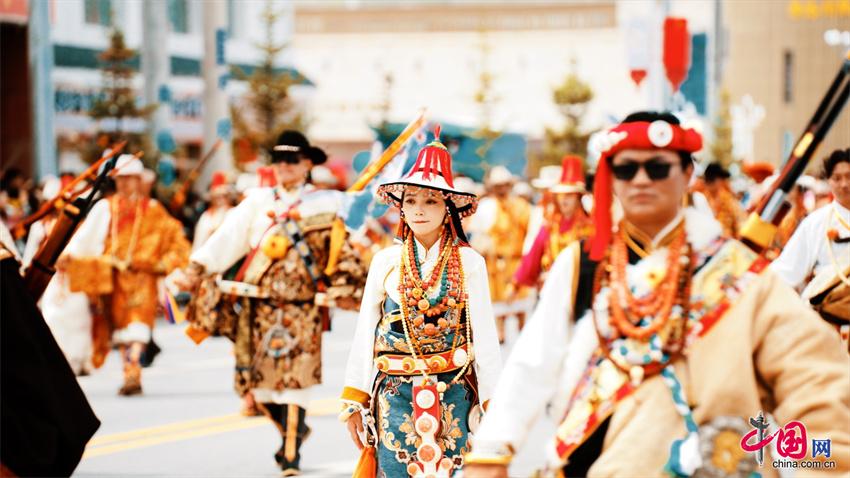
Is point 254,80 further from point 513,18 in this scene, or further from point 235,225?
point 513,18

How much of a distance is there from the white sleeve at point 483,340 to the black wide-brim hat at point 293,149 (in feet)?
10.3

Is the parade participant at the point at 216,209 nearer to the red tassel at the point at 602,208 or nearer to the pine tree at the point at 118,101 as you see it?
the pine tree at the point at 118,101

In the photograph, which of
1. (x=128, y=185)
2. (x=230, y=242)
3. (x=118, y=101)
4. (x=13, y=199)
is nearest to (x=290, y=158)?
(x=230, y=242)

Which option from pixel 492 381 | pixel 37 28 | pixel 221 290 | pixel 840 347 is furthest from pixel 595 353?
pixel 37 28

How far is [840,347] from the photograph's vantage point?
173 inches

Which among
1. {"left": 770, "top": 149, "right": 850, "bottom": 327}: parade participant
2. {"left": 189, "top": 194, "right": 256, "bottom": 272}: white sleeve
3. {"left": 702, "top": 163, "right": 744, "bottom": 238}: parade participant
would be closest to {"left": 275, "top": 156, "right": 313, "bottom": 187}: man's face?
{"left": 189, "top": 194, "right": 256, "bottom": 272}: white sleeve

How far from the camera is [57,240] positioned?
7.70 m

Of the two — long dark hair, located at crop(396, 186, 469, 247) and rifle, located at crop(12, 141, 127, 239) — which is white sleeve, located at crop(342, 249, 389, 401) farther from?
rifle, located at crop(12, 141, 127, 239)

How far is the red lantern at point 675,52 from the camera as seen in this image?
16.5 meters

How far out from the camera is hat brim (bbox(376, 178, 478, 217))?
7066 mm

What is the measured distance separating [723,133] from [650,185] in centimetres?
5630

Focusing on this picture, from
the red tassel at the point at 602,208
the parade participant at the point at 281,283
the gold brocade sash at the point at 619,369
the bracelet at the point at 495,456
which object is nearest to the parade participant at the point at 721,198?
the parade participant at the point at 281,283

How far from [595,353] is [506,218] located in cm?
1522

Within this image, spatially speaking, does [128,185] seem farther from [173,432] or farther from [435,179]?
[435,179]
